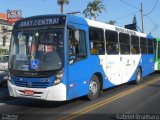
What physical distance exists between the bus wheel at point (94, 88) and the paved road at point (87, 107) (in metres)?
0.23

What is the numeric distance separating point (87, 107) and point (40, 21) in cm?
310

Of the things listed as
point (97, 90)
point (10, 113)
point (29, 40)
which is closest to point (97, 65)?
point (97, 90)

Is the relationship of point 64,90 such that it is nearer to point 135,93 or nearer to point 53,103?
point 53,103

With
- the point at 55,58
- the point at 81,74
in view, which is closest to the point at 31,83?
the point at 55,58

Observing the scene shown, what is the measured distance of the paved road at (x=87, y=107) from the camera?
10094mm

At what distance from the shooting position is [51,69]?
10859 mm

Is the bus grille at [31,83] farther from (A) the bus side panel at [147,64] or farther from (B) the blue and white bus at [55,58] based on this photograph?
(A) the bus side panel at [147,64]

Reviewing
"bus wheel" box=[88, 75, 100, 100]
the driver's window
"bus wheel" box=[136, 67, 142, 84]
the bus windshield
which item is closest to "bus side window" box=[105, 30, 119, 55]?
"bus wheel" box=[88, 75, 100, 100]

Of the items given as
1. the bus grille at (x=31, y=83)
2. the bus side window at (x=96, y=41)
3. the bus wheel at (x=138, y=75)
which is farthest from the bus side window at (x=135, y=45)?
the bus grille at (x=31, y=83)

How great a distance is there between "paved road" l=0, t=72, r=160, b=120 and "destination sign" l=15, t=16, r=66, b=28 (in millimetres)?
2662

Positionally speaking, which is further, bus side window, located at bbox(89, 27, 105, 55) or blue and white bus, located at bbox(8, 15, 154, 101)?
bus side window, located at bbox(89, 27, 105, 55)

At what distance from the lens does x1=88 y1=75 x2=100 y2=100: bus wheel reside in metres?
12.8

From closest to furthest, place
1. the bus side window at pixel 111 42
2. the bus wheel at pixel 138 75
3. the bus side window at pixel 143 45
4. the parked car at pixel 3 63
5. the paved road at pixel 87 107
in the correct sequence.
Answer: the paved road at pixel 87 107 < the bus side window at pixel 111 42 < the bus wheel at pixel 138 75 < the bus side window at pixel 143 45 < the parked car at pixel 3 63

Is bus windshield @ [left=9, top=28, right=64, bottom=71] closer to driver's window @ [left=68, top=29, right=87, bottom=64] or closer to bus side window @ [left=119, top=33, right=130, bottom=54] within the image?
driver's window @ [left=68, top=29, right=87, bottom=64]
